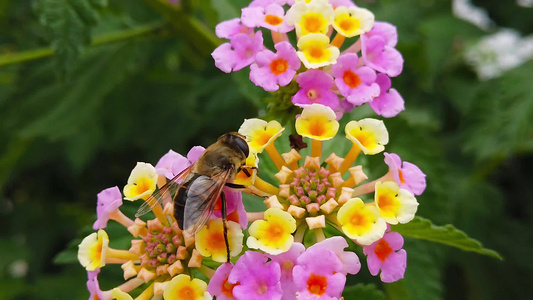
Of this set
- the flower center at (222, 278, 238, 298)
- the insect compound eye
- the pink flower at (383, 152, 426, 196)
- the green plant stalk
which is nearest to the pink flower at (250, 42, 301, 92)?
the insect compound eye

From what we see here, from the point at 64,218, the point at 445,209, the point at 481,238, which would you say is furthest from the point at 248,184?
the point at 64,218

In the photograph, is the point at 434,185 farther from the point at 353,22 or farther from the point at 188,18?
the point at 188,18

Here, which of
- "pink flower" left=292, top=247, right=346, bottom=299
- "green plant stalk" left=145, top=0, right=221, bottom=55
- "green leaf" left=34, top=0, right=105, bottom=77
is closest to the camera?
"pink flower" left=292, top=247, right=346, bottom=299

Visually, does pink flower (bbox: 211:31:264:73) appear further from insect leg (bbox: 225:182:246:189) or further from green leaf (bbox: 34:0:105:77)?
green leaf (bbox: 34:0:105:77)

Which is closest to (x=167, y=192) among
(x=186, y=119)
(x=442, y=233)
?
(x=442, y=233)

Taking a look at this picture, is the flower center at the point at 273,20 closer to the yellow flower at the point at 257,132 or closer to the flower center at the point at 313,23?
the flower center at the point at 313,23

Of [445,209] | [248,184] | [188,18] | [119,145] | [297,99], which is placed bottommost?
[119,145]
